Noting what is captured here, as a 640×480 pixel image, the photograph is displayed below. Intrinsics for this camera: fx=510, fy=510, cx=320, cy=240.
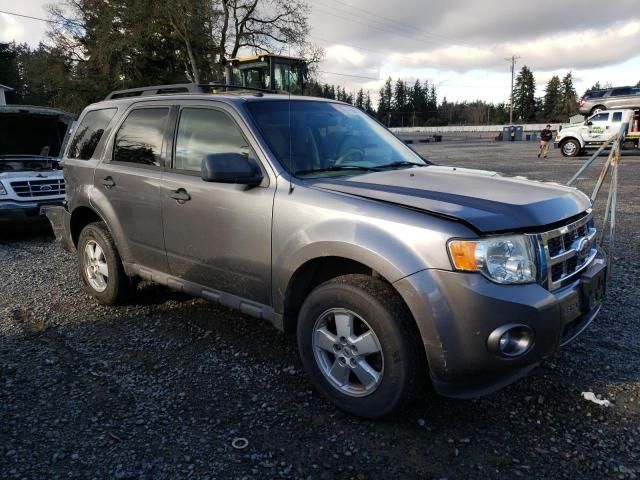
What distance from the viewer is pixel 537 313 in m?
2.47

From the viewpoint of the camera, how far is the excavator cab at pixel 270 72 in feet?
79.2

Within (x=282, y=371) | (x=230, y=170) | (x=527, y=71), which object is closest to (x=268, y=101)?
(x=230, y=170)

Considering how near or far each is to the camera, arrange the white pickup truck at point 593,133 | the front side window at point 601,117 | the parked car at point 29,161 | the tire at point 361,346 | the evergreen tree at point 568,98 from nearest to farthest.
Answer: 1. the tire at point 361,346
2. the parked car at point 29,161
3. the white pickup truck at point 593,133
4. the front side window at point 601,117
5. the evergreen tree at point 568,98

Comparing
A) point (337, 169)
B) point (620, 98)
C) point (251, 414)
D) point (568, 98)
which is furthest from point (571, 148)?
point (568, 98)

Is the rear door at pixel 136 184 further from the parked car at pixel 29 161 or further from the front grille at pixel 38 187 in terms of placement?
the front grille at pixel 38 187

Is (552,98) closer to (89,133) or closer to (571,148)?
(571,148)

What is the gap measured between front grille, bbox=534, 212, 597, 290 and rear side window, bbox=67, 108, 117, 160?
384cm

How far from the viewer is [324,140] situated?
3.73 m

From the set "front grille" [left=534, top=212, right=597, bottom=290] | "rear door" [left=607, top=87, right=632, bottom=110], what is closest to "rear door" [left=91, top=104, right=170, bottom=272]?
"front grille" [left=534, top=212, right=597, bottom=290]

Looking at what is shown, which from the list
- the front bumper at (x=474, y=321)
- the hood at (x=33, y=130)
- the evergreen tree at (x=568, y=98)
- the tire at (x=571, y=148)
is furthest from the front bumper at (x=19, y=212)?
the evergreen tree at (x=568, y=98)

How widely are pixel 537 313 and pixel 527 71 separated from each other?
382 ft

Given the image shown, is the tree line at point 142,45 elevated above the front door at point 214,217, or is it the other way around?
the tree line at point 142,45

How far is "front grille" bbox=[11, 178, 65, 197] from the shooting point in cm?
784

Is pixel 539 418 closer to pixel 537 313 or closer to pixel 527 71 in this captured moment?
pixel 537 313
